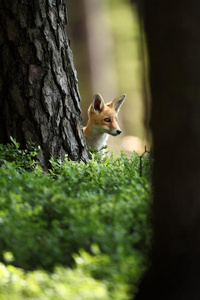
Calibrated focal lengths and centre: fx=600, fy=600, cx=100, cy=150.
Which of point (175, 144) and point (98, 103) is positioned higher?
point (98, 103)

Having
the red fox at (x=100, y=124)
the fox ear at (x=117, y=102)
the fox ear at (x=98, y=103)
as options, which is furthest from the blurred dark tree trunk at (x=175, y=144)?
the fox ear at (x=117, y=102)

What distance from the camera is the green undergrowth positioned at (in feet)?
12.2

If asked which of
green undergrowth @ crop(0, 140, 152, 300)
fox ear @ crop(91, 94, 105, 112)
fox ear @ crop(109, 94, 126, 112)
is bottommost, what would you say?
green undergrowth @ crop(0, 140, 152, 300)

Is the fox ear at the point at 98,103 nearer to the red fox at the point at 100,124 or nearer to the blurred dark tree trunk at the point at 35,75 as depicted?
the red fox at the point at 100,124

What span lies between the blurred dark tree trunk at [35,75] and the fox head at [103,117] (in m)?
3.55

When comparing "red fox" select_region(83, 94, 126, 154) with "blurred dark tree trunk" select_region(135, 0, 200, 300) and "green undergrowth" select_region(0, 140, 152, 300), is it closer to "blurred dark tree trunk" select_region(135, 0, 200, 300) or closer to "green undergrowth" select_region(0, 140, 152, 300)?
"green undergrowth" select_region(0, 140, 152, 300)

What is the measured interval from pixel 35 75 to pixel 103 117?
3900 millimetres

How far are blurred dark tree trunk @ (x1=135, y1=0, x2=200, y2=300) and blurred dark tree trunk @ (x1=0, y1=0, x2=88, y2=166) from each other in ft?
9.79

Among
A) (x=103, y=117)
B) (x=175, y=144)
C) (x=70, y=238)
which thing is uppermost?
(x=103, y=117)

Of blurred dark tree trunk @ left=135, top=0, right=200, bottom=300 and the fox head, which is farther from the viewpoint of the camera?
the fox head

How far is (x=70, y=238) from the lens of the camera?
4086 mm

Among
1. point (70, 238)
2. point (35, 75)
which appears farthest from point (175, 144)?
point (35, 75)

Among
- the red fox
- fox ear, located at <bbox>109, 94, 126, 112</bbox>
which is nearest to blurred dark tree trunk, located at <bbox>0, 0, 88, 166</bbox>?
the red fox

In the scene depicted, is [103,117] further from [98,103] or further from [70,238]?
[70,238]
